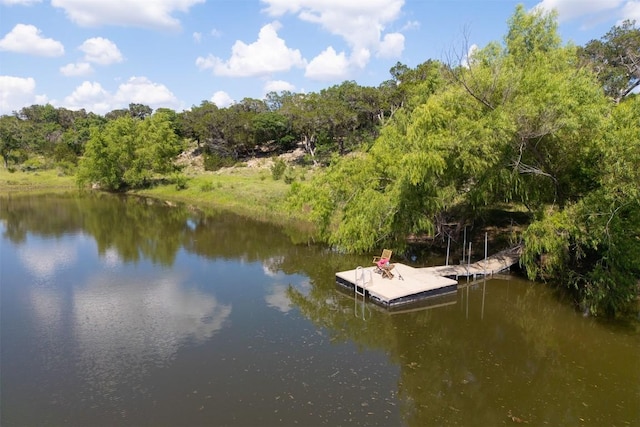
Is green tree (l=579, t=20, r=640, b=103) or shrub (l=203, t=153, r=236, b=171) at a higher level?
green tree (l=579, t=20, r=640, b=103)

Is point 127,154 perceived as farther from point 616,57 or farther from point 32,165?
point 616,57

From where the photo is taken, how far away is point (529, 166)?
20.2 m

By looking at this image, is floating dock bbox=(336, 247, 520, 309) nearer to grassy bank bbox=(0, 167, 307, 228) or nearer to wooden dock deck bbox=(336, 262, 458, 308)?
wooden dock deck bbox=(336, 262, 458, 308)

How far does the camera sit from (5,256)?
2727 centimetres

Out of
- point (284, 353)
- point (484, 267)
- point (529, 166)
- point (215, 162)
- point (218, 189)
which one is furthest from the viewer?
point (215, 162)

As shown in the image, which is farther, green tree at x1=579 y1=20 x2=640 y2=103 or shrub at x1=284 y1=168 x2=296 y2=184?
shrub at x1=284 y1=168 x2=296 y2=184

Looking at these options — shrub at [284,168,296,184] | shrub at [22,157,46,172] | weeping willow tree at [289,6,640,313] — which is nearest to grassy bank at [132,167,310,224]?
shrub at [284,168,296,184]

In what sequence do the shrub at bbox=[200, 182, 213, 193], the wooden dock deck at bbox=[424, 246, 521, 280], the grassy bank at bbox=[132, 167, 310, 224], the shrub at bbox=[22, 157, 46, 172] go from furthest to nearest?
the shrub at bbox=[22, 157, 46, 172] → the shrub at bbox=[200, 182, 213, 193] → the grassy bank at bbox=[132, 167, 310, 224] → the wooden dock deck at bbox=[424, 246, 521, 280]

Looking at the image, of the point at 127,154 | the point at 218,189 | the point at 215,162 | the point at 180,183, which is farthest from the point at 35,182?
the point at 218,189

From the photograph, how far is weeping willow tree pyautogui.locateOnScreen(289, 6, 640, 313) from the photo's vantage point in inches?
674

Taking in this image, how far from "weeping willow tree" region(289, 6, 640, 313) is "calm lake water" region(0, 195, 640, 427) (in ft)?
7.67

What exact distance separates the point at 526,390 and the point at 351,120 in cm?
5361

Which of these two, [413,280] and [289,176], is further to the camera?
[289,176]

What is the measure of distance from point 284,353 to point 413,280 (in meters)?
8.33
